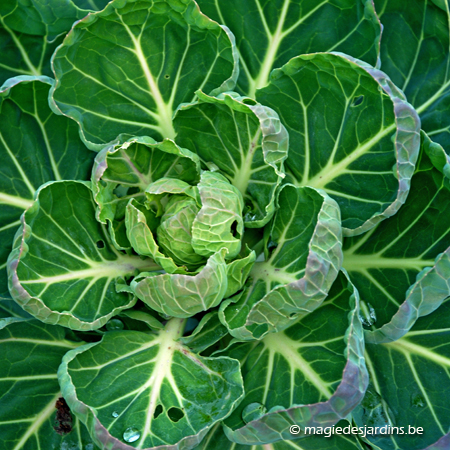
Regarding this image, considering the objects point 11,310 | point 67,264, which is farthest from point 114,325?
point 11,310

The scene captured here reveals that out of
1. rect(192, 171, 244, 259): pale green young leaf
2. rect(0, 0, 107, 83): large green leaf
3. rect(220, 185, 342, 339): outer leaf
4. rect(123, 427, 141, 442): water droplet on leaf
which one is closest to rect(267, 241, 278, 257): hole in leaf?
rect(220, 185, 342, 339): outer leaf

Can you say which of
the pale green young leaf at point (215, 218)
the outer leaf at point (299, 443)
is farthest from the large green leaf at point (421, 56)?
the outer leaf at point (299, 443)

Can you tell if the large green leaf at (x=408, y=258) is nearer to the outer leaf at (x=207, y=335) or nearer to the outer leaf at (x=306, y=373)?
the outer leaf at (x=306, y=373)

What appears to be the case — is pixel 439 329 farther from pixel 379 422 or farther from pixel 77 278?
pixel 77 278

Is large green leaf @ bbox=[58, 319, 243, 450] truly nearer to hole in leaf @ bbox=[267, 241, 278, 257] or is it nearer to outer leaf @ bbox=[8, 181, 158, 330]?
outer leaf @ bbox=[8, 181, 158, 330]

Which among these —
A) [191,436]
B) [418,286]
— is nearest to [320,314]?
[418,286]
